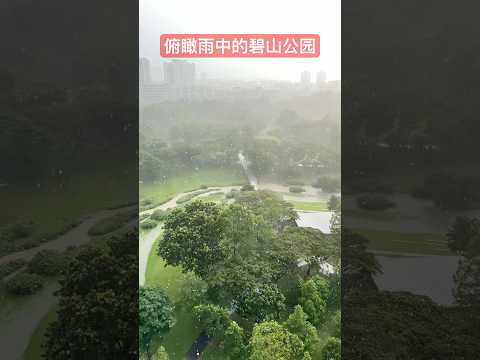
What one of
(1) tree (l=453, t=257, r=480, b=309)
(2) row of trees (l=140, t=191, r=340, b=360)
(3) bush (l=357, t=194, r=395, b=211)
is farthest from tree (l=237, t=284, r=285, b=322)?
(1) tree (l=453, t=257, r=480, b=309)

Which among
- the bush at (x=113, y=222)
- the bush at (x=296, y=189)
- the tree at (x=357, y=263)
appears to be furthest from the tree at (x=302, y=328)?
the bush at (x=113, y=222)

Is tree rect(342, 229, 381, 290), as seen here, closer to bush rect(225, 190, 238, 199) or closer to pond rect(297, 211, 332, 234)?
pond rect(297, 211, 332, 234)

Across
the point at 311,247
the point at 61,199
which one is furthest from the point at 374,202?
the point at 61,199

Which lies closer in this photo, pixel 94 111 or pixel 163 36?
pixel 163 36

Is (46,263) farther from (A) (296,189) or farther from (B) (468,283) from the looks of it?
(B) (468,283)

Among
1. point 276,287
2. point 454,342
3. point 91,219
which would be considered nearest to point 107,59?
point 91,219

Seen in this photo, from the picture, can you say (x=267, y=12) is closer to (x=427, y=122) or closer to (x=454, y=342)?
(x=427, y=122)

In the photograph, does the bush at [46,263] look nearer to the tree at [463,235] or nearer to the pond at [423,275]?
the pond at [423,275]
